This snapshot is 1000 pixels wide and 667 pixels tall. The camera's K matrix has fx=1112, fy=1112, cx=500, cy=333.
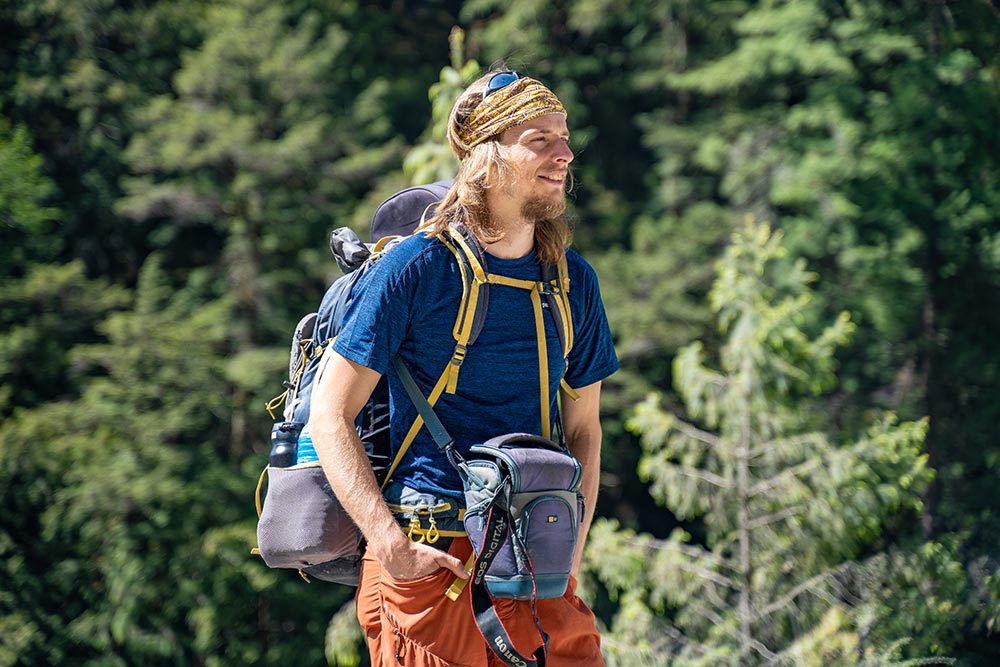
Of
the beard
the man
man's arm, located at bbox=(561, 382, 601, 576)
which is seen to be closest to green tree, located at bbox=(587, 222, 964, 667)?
man's arm, located at bbox=(561, 382, 601, 576)

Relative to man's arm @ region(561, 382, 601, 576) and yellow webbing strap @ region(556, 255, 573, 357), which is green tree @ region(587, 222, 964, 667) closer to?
man's arm @ region(561, 382, 601, 576)

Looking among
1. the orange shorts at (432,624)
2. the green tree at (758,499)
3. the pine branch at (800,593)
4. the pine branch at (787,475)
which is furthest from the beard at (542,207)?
the pine branch at (787,475)

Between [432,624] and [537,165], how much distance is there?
36.2 inches

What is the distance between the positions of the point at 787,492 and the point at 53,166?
12712 mm

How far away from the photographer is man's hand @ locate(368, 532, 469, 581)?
2.10 metres

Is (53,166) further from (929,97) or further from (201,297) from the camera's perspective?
(929,97)

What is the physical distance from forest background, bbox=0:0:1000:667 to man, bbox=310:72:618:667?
4.84 metres

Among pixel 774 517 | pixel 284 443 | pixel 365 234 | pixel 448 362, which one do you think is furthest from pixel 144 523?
pixel 448 362

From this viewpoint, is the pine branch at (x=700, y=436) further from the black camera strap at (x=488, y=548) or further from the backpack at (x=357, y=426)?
the black camera strap at (x=488, y=548)

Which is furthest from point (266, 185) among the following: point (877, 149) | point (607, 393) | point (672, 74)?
point (877, 149)

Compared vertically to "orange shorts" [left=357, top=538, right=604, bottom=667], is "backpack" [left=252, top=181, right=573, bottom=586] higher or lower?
higher

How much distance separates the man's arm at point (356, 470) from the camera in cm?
209

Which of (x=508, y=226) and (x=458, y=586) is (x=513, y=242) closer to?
(x=508, y=226)

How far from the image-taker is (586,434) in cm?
250
